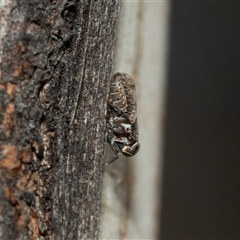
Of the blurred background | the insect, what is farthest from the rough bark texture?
the blurred background

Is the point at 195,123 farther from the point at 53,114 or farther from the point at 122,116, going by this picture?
the point at 53,114

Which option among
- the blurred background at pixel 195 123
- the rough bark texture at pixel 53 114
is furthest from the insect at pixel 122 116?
the blurred background at pixel 195 123

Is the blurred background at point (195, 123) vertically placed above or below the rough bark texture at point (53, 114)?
above

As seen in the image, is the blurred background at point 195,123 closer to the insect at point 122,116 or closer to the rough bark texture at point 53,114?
the insect at point 122,116

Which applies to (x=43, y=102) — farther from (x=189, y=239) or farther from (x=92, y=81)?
(x=189, y=239)

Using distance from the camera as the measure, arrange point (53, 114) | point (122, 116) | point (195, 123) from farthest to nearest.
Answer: point (195, 123) → point (122, 116) → point (53, 114)

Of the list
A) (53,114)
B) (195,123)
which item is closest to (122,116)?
(53,114)

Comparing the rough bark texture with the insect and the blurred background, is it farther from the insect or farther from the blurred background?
the blurred background
